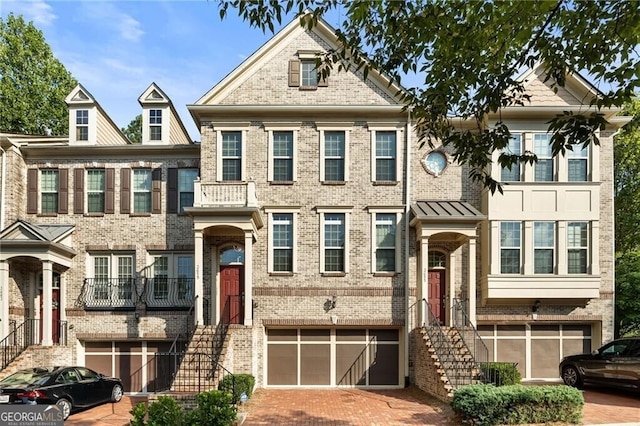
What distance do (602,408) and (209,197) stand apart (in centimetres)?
1228

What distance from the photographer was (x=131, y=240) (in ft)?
59.8

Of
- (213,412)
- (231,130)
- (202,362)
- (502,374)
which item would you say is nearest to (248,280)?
(202,362)

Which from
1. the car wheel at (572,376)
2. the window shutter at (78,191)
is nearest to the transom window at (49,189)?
the window shutter at (78,191)

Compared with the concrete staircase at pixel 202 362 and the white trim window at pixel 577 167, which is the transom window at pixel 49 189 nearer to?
the concrete staircase at pixel 202 362

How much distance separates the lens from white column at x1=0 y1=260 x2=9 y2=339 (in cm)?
1656

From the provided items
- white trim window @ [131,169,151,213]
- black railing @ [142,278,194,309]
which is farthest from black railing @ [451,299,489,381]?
white trim window @ [131,169,151,213]

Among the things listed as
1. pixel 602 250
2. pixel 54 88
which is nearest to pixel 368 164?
pixel 602 250

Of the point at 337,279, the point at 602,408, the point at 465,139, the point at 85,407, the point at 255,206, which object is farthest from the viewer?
the point at 337,279

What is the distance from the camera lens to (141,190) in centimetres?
1844

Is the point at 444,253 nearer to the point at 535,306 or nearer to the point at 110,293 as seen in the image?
the point at 535,306

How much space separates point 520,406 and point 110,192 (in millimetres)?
14672

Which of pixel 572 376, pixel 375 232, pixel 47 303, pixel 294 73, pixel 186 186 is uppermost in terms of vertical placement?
pixel 294 73

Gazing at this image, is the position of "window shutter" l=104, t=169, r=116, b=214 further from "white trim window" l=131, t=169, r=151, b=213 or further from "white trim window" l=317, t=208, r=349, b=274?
"white trim window" l=317, t=208, r=349, b=274

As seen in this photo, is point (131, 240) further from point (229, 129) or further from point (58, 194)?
point (229, 129)
